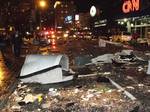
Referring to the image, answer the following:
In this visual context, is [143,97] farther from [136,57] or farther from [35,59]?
[136,57]

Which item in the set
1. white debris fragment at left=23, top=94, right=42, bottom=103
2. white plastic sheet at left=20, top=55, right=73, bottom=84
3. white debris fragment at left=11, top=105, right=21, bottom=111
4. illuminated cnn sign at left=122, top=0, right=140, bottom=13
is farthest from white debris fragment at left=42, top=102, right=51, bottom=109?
illuminated cnn sign at left=122, top=0, right=140, bottom=13

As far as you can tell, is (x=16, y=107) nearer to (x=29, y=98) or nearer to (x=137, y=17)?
(x=29, y=98)

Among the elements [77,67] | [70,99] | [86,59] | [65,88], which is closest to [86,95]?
[70,99]

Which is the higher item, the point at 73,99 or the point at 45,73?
the point at 45,73

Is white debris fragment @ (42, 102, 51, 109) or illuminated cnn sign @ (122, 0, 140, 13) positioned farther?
illuminated cnn sign @ (122, 0, 140, 13)

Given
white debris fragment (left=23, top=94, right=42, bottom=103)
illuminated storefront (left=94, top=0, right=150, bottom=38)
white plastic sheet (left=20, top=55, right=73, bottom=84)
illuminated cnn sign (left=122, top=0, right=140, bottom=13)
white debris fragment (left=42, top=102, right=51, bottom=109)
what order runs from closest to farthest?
white debris fragment (left=42, top=102, right=51, bottom=109), white debris fragment (left=23, top=94, right=42, bottom=103), white plastic sheet (left=20, top=55, right=73, bottom=84), illuminated storefront (left=94, top=0, right=150, bottom=38), illuminated cnn sign (left=122, top=0, right=140, bottom=13)

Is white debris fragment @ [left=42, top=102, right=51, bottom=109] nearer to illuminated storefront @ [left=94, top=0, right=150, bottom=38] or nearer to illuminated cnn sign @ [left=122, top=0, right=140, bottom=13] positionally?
illuminated storefront @ [left=94, top=0, right=150, bottom=38]

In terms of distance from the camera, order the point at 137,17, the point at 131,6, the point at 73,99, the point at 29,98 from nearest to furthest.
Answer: the point at 73,99
the point at 29,98
the point at 137,17
the point at 131,6

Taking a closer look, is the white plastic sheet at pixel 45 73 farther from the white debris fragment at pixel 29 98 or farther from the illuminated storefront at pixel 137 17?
the illuminated storefront at pixel 137 17

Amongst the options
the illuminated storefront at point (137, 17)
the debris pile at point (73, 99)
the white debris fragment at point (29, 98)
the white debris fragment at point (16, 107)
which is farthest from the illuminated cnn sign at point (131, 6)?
the white debris fragment at point (16, 107)

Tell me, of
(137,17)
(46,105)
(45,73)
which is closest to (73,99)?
(46,105)

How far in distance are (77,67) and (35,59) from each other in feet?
13.8

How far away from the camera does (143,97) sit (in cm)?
962

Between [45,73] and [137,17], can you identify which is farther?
[137,17]
